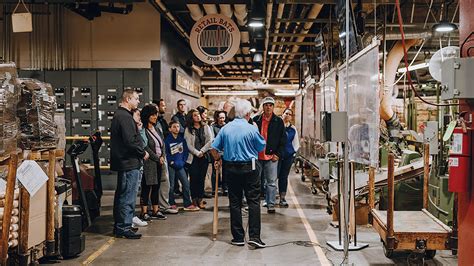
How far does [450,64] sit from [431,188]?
11.4 ft

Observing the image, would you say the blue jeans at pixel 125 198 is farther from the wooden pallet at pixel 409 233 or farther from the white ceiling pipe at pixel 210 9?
the white ceiling pipe at pixel 210 9

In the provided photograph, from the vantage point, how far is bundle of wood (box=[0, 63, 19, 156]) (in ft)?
14.6

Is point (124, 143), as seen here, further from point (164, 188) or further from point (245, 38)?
point (245, 38)

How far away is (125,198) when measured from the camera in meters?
6.30

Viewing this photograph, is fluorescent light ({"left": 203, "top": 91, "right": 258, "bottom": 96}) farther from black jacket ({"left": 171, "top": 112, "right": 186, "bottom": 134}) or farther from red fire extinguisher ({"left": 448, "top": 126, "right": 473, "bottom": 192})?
red fire extinguisher ({"left": 448, "top": 126, "right": 473, "bottom": 192})

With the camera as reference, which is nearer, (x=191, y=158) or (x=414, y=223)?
(x=414, y=223)

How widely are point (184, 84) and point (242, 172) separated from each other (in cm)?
787

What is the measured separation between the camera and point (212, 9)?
9523 mm

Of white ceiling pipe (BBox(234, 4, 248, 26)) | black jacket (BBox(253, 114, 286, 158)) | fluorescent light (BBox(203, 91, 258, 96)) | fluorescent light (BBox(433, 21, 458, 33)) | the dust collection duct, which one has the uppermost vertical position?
white ceiling pipe (BBox(234, 4, 248, 26))

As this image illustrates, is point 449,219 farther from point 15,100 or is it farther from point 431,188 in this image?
point 15,100

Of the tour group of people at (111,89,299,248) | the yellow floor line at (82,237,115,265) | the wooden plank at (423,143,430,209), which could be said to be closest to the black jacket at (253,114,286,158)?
the tour group of people at (111,89,299,248)

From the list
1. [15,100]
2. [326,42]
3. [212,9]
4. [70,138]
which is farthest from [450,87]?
[70,138]

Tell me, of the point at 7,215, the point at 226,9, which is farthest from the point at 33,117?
the point at 226,9

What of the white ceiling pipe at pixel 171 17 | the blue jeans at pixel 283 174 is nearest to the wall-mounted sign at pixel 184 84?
the white ceiling pipe at pixel 171 17
